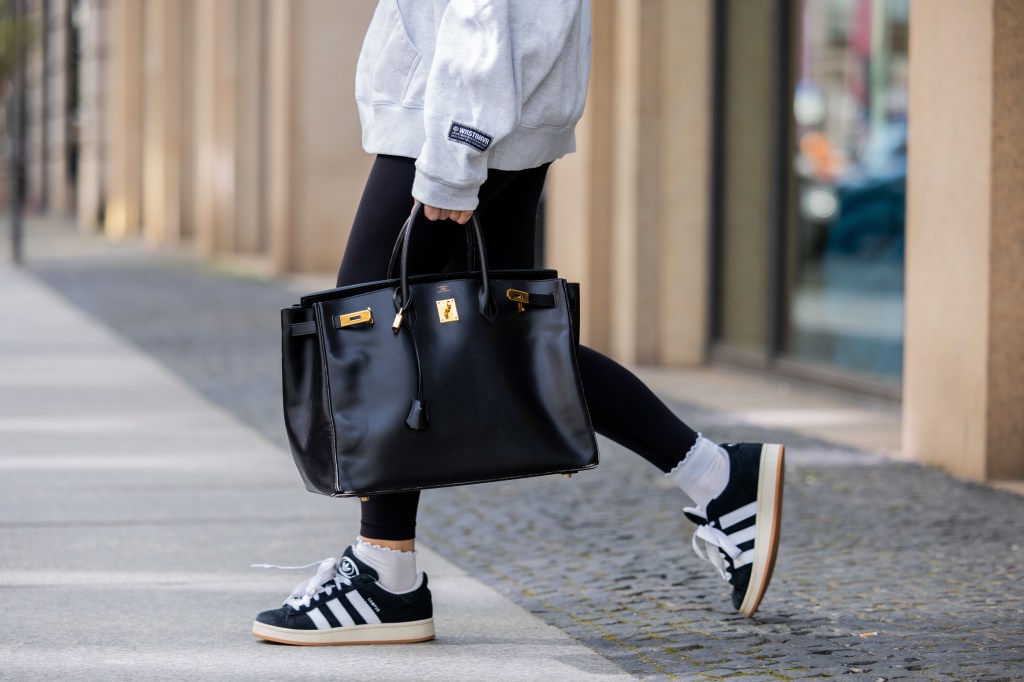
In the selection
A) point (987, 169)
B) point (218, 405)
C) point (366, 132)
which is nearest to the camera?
point (366, 132)

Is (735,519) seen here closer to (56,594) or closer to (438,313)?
(438,313)

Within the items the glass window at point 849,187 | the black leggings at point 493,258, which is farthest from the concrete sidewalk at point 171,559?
the glass window at point 849,187

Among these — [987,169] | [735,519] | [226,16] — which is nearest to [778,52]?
[987,169]

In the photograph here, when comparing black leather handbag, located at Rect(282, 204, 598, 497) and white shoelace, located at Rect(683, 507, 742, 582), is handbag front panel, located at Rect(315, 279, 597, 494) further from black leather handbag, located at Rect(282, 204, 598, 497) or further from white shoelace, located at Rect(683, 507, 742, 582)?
white shoelace, located at Rect(683, 507, 742, 582)

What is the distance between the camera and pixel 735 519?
368 centimetres

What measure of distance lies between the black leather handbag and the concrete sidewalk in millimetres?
449

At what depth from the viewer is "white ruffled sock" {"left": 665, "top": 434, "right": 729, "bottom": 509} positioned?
3660 millimetres

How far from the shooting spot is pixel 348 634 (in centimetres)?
357

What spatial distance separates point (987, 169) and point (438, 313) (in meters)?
2.84

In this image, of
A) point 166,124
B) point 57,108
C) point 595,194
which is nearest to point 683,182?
point 595,194

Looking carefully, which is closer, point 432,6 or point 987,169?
point 432,6

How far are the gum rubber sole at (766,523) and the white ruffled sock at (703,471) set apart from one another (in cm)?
8

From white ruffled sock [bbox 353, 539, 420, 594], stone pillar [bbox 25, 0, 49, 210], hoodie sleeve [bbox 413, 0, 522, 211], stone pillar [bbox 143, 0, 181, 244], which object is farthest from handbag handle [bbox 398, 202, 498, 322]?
stone pillar [bbox 25, 0, 49, 210]

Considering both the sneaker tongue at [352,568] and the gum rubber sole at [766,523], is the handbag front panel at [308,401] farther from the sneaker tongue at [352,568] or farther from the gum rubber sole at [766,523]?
the gum rubber sole at [766,523]
